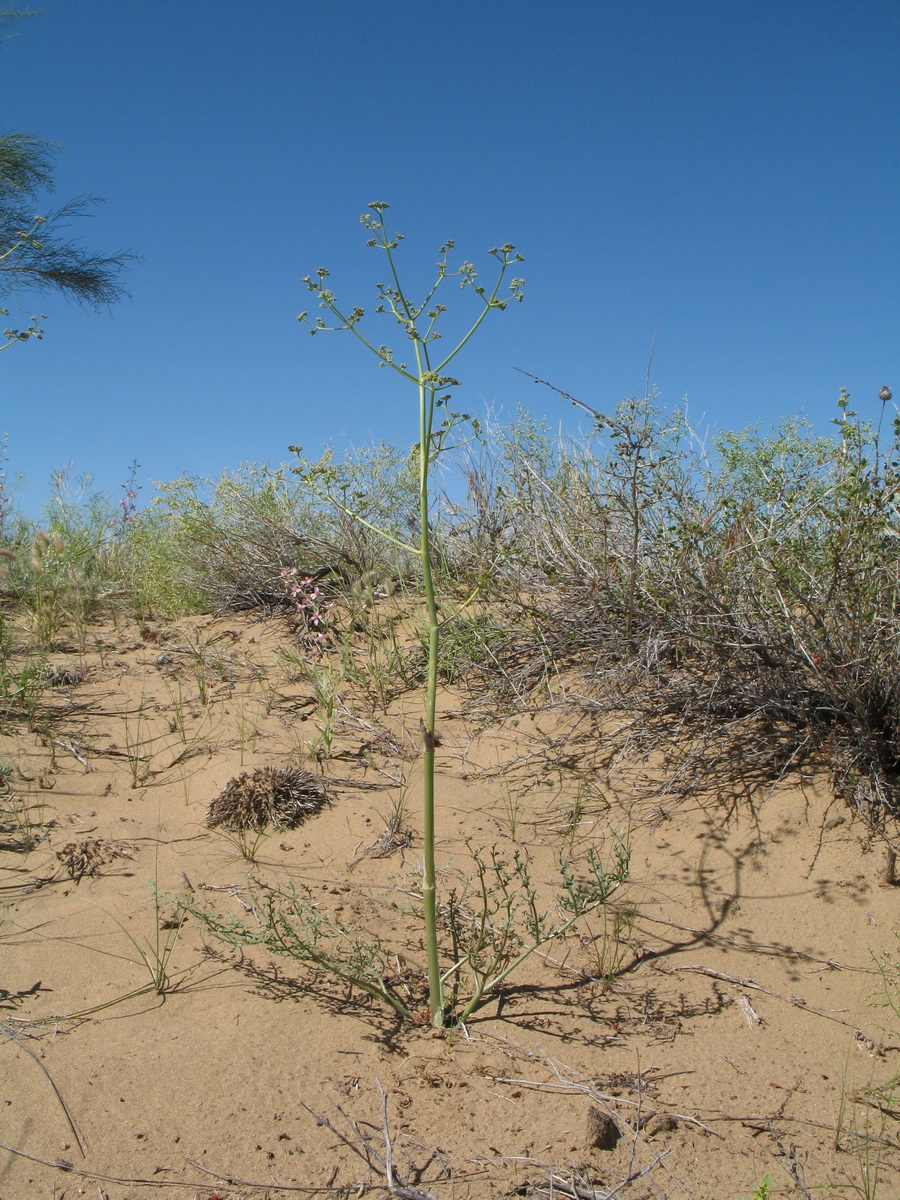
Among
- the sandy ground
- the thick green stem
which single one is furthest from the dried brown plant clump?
the thick green stem

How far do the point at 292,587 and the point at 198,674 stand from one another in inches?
33.4

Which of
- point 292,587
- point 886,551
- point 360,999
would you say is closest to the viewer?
point 360,999

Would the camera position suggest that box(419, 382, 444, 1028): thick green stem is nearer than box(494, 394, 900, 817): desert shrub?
Yes

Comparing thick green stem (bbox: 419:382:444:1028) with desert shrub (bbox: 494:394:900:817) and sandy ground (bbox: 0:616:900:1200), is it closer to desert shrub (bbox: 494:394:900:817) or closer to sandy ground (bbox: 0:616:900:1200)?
sandy ground (bbox: 0:616:900:1200)

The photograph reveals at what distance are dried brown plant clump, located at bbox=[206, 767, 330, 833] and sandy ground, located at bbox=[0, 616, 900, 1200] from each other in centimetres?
7

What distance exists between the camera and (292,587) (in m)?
4.99

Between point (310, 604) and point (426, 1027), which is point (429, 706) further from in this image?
point (310, 604)

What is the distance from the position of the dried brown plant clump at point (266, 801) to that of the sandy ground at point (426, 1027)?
0.24 feet

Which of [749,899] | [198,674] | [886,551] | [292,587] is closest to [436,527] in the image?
[292,587]

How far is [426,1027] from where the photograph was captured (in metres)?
2.14

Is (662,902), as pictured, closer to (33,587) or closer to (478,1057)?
(478,1057)

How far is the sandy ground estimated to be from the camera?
1.72 metres

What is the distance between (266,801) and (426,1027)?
1.21m

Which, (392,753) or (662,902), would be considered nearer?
(662,902)
